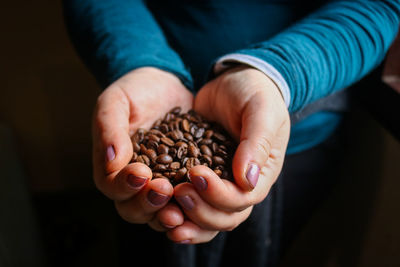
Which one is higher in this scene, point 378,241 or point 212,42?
point 212,42

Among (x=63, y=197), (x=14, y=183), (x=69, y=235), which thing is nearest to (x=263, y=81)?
(x=14, y=183)

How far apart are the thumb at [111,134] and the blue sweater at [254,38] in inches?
7.6

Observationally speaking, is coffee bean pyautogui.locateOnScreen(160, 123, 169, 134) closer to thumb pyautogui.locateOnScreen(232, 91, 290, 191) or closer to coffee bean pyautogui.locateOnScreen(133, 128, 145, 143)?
coffee bean pyautogui.locateOnScreen(133, 128, 145, 143)

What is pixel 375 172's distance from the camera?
4.10ft

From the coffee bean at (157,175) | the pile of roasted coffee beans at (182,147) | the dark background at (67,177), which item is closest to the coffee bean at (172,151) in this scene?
the pile of roasted coffee beans at (182,147)

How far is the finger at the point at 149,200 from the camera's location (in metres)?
0.68

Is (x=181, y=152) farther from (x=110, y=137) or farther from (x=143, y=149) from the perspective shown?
(x=110, y=137)

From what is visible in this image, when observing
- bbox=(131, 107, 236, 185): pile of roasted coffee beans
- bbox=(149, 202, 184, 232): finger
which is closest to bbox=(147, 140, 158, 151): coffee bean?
bbox=(131, 107, 236, 185): pile of roasted coffee beans

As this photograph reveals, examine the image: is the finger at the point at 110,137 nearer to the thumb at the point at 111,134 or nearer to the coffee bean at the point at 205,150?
the thumb at the point at 111,134

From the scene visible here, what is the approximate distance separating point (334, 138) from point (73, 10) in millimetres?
1080

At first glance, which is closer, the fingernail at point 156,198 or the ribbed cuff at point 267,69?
the fingernail at point 156,198

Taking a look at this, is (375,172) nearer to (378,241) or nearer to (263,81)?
(378,241)

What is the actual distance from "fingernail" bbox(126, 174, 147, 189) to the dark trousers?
44 cm

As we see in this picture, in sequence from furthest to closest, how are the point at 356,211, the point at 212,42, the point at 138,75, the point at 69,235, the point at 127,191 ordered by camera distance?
the point at 69,235 < the point at 356,211 < the point at 212,42 < the point at 138,75 < the point at 127,191
